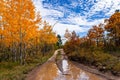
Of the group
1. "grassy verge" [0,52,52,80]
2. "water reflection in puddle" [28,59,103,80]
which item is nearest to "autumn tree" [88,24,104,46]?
"water reflection in puddle" [28,59,103,80]

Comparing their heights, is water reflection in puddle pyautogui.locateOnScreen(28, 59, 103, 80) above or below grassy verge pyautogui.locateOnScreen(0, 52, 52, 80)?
below

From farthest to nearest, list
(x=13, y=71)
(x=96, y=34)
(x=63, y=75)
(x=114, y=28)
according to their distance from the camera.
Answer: (x=96, y=34) < (x=114, y=28) < (x=13, y=71) < (x=63, y=75)

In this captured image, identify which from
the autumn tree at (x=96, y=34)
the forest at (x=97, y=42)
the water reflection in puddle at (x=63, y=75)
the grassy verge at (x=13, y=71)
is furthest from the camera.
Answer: the autumn tree at (x=96, y=34)

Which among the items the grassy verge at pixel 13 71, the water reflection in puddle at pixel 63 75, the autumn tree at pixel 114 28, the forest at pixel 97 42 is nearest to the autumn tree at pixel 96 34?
the forest at pixel 97 42

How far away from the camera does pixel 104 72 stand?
23.3 m

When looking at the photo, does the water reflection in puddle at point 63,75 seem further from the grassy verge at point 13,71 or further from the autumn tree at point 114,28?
the autumn tree at point 114,28

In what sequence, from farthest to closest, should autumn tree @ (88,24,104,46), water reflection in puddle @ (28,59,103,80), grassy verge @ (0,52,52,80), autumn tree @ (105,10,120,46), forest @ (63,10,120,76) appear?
autumn tree @ (88,24,104,46) → autumn tree @ (105,10,120,46) → forest @ (63,10,120,76) → water reflection in puddle @ (28,59,103,80) → grassy verge @ (0,52,52,80)

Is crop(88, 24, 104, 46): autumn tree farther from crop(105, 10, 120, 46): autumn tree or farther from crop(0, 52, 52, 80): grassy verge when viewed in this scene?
crop(0, 52, 52, 80): grassy verge

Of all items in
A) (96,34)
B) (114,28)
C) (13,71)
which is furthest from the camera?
(96,34)

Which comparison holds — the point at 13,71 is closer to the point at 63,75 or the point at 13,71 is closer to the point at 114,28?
the point at 63,75

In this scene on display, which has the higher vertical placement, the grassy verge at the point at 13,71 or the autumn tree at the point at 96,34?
the autumn tree at the point at 96,34

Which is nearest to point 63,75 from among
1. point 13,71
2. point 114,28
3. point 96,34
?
point 13,71

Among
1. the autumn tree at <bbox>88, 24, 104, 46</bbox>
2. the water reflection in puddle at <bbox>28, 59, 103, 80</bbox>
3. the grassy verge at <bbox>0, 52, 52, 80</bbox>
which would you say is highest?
the autumn tree at <bbox>88, 24, 104, 46</bbox>

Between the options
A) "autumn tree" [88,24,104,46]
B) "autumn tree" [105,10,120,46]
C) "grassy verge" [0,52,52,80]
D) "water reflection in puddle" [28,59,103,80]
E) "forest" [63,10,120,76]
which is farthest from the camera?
"autumn tree" [88,24,104,46]
